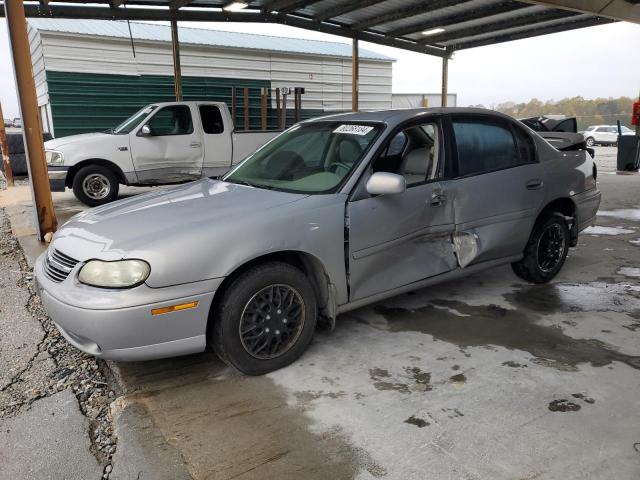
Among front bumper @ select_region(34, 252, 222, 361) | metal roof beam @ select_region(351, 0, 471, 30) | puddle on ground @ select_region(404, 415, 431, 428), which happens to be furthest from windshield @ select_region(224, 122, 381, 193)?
metal roof beam @ select_region(351, 0, 471, 30)

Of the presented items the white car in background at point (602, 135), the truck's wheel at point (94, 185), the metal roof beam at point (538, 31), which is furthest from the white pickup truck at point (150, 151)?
the white car in background at point (602, 135)

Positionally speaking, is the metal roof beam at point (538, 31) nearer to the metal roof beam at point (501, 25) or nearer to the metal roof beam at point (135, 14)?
the metal roof beam at point (501, 25)

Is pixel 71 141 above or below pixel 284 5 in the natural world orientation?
below

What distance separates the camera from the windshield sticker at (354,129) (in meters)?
3.70

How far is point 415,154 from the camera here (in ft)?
12.7

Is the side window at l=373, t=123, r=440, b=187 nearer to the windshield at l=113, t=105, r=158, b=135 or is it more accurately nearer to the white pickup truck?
the white pickup truck

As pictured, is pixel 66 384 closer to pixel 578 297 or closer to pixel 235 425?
pixel 235 425

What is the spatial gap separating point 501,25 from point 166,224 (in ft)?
41.9

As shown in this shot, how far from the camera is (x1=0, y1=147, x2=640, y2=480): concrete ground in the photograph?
231 centimetres

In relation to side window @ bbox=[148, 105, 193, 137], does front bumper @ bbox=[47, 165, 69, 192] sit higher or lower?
Result: lower

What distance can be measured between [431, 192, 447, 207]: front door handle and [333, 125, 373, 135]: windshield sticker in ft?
2.22

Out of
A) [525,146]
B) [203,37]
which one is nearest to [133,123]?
[525,146]

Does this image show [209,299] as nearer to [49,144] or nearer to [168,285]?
[168,285]

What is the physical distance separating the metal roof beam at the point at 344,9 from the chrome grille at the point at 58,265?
9.84m
